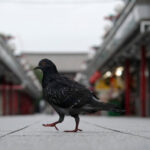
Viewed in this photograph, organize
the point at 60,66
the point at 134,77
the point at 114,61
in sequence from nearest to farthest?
1. the point at 114,61
2. the point at 134,77
3. the point at 60,66

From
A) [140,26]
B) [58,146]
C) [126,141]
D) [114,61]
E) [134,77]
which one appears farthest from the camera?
[134,77]

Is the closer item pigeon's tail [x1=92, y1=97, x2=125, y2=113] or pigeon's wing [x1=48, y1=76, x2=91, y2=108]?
pigeon's tail [x1=92, y1=97, x2=125, y2=113]

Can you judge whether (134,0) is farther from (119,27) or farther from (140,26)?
(119,27)

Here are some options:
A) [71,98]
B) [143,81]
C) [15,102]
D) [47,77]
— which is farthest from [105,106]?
[15,102]

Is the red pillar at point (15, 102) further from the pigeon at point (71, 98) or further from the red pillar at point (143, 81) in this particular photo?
the pigeon at point (71, 98)

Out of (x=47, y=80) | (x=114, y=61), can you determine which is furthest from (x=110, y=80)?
(x=47, y=80)

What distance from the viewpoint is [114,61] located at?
102 feet

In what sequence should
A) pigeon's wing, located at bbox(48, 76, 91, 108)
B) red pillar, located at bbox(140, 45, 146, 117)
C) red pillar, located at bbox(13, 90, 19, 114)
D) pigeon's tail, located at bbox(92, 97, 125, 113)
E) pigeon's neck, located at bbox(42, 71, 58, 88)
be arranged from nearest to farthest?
1. pigeon's tail, located at bbox(92, 97, 125, 113)
2. pigeon's wing, located at bbox(48, 76, 91, 108)
3. pigeon's neck, located at bbox(42, 71, 58, 88)
4. red pillar, located at bbox(140, 45, 146, 117)
5. red pillar, located at bbox(13, 90, 19, 114)

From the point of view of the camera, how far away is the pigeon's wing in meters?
5.89

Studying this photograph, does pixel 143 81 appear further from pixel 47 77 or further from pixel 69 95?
pixel 69 95

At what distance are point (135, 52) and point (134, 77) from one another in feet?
28.7

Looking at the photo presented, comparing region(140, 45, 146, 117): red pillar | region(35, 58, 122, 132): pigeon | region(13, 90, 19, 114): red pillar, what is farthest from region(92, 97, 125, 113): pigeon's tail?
region(13, 90, 19, 114): red pillar

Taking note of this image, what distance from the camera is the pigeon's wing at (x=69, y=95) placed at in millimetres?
5891

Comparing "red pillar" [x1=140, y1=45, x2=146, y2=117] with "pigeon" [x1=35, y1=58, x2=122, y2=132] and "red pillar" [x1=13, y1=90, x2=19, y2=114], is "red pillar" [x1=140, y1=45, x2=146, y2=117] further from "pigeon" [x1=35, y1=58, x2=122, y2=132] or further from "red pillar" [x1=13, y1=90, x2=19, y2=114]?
"red pillar" [x1=13, y1=90, x2=19, y2=114]
